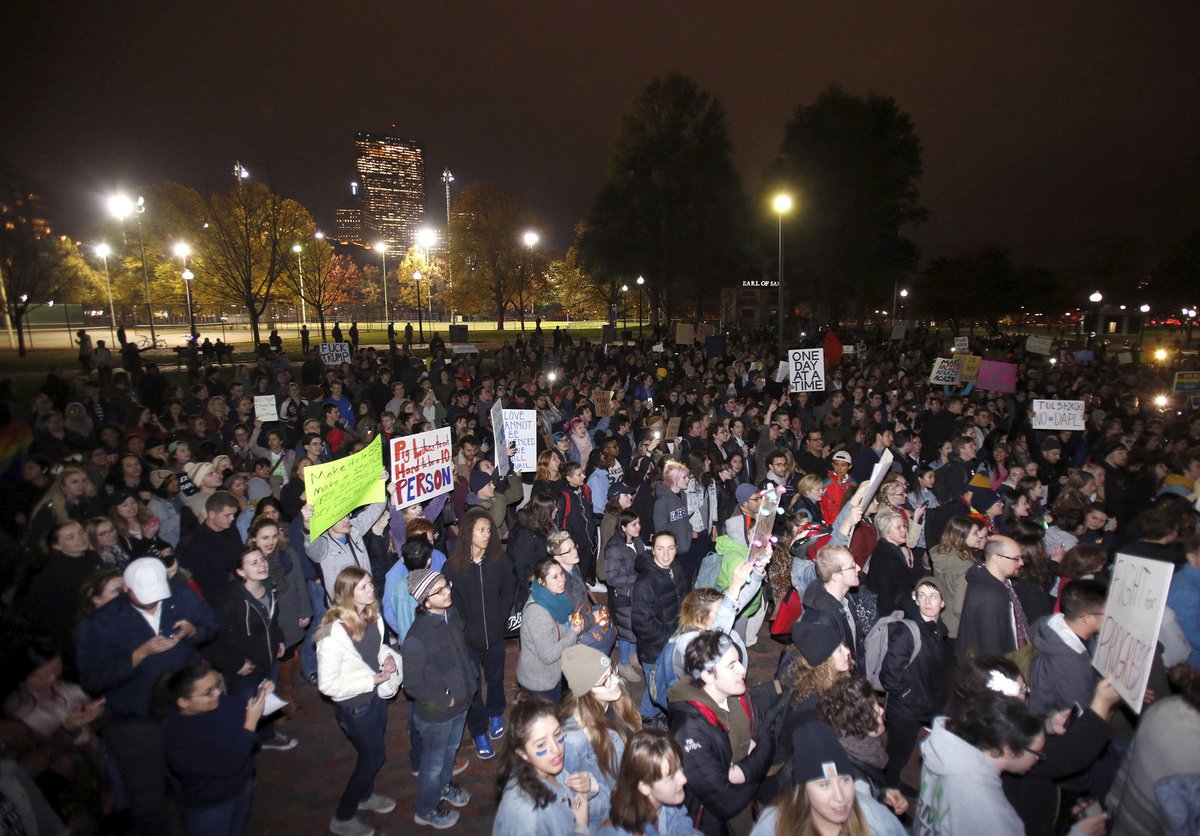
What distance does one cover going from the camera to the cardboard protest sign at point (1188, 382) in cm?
1416

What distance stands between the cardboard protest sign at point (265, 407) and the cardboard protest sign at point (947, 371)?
44.8 feet

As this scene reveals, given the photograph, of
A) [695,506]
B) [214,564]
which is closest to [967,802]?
[695,506]

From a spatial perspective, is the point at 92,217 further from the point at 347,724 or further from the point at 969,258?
the point at 969,258

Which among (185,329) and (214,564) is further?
(185,329)

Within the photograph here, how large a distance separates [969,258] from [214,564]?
→ 7236cm

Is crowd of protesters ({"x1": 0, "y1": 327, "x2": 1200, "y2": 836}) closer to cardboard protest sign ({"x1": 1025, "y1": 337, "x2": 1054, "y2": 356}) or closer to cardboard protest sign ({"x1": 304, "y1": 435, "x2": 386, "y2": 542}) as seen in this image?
cardboard protest sign ({"x1": 304, "y1": 435, "x2": 386, "y2": 542})

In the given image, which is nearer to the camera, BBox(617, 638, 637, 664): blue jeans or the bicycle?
BBox(617, 638, 637, 664): blue jeans

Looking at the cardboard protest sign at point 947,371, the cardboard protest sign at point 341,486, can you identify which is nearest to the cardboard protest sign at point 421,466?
the cardboard protest sign at point 341,486

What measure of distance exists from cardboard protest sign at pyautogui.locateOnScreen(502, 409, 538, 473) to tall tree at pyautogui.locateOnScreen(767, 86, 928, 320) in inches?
1756

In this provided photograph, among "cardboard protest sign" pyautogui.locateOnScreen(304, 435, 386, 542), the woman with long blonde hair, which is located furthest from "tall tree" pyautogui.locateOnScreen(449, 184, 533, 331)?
the woman with long blonde hair

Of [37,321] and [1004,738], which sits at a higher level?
[37,321]

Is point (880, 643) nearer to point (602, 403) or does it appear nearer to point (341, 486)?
point (341, 486)

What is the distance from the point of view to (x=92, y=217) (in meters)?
57.4

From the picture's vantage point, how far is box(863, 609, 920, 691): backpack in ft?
14.0
